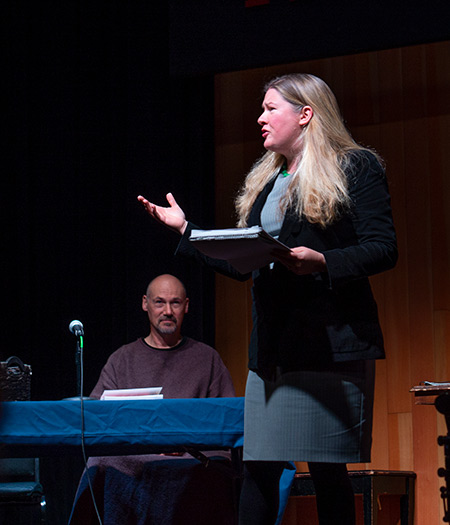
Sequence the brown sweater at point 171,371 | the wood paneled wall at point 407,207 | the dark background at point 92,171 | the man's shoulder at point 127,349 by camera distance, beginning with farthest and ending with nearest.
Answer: the dark background at point 92,171 → the wood paneled wall at point 407,207 → the man's shoulder at point 127,349 → the brown sweater at point 171,371

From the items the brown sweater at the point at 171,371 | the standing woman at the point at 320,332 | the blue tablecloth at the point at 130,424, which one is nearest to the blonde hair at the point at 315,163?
the standing woman at the point at 320,332

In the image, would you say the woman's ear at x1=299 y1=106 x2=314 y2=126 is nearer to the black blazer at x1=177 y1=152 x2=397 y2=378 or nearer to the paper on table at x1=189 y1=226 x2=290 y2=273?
the black blazer at x1=177 y1=152 x2=397 y2=378

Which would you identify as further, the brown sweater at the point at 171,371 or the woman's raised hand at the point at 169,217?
the brown sweater at the point at 171,371

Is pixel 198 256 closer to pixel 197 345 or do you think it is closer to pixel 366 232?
pixel 366 232

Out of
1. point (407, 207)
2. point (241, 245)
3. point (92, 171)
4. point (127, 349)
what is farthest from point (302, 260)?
point (92, 171)

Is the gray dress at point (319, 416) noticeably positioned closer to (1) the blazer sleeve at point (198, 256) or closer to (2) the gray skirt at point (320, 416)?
(2) the gray skirt at point (320, 416)

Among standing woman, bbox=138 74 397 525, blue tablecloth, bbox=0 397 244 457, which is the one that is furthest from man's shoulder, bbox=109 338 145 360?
standing woman, bbox=138 74 397 525

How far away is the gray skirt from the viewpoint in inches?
67.8

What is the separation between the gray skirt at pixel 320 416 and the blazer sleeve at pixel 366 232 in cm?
21

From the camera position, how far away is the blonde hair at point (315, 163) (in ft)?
5.83

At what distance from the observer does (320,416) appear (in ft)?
5.69

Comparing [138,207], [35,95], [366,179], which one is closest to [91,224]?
[138,207]

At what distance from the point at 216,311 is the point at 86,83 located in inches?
57.1

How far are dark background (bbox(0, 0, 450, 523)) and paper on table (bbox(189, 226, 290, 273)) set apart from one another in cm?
253
